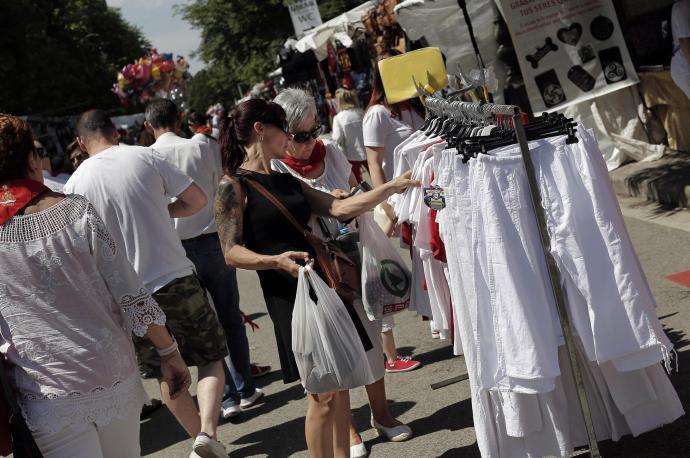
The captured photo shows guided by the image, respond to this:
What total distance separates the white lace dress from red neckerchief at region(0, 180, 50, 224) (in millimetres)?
29

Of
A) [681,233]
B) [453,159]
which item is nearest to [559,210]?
[453,159]

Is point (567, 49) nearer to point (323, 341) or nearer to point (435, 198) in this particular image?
point (435, 198)

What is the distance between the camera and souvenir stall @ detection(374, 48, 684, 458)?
3697 mm

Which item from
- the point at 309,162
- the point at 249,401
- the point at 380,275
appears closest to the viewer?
the point at 380,275

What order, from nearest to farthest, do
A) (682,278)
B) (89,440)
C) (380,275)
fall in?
(89,440) → (380,275) → (682,278)

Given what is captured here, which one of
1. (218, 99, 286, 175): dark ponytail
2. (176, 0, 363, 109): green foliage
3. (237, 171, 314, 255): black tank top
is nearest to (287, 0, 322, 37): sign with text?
(176, 0, 363, 109): green foliage

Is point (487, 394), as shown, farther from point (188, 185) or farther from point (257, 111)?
point (188, 185)

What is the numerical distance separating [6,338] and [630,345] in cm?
235

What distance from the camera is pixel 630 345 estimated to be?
371cm

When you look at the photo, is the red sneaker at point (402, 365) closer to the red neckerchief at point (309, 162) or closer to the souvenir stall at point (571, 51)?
the red neckerchief at point (309, 162)

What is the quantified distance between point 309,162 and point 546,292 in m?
2.22

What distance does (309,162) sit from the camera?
5664 mm

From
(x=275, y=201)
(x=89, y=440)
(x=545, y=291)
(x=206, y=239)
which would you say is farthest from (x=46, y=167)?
(x=545, y=291)

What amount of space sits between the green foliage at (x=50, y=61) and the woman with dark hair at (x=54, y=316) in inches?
1233
